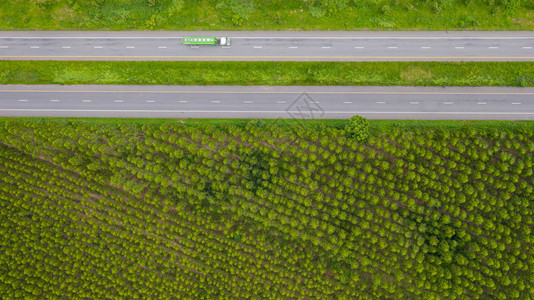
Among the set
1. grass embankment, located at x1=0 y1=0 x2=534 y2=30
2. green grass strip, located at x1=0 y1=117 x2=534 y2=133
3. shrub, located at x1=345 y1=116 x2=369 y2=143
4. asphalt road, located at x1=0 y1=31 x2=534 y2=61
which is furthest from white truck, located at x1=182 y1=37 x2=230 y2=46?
shrub, located at x1=345 y1=116 x2=369 y2=143

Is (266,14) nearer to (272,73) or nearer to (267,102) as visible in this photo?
(272,73)

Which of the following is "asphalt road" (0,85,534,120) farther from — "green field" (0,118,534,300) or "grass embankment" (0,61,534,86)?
"green field" (0,118,534,300)

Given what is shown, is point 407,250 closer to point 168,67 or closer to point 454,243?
point 454,243

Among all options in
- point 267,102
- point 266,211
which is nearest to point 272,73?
point 267,102

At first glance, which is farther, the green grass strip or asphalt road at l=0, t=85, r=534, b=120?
asphalt road at l=0, t=85, r=534, b=120

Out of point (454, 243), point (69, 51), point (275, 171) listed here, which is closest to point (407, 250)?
point (454, 243)

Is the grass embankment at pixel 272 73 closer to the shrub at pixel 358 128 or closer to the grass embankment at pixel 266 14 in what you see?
the grass embankment at pixel 266 14

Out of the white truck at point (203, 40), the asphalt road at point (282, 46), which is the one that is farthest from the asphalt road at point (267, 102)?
the white truck at point (203, 40)
